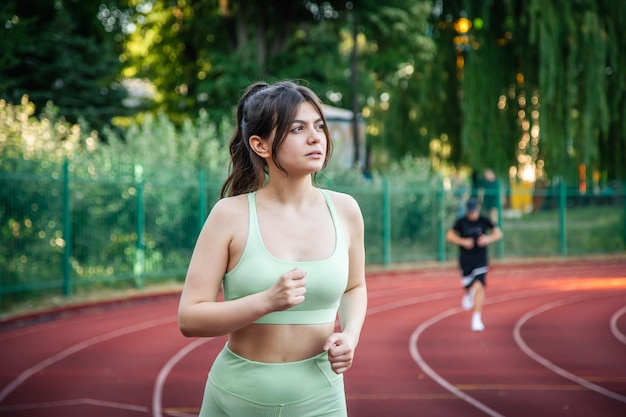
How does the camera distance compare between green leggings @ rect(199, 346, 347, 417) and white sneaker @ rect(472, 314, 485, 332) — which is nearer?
green leggings @ rect(199, 346, 347, 417)

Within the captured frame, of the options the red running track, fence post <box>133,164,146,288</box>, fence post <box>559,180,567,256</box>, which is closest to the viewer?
the red running track

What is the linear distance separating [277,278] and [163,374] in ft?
21.4

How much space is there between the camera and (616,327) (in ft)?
38.6

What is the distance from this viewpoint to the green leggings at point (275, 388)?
245cm

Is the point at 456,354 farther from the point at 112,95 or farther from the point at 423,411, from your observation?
the point at 112,95

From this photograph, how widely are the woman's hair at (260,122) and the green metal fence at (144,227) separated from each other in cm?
1097

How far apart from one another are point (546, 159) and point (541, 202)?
13.6ft

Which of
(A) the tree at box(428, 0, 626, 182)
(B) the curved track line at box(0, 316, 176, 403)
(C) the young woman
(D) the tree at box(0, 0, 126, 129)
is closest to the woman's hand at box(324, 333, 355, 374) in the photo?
(C) the young woman

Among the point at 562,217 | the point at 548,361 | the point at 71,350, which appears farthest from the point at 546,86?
the point at 71,350

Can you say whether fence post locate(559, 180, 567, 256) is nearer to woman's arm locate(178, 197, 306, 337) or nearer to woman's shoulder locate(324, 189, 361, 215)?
woman's shoulder locate(324, 189, 361, 215)

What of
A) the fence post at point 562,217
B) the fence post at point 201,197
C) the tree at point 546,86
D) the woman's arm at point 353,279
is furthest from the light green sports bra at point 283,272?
the fence post at point 562,217

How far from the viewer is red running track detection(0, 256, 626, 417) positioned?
718cm

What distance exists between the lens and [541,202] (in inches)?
1031

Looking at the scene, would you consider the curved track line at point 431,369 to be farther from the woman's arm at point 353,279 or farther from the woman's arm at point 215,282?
the woman's arm at point 215,282
